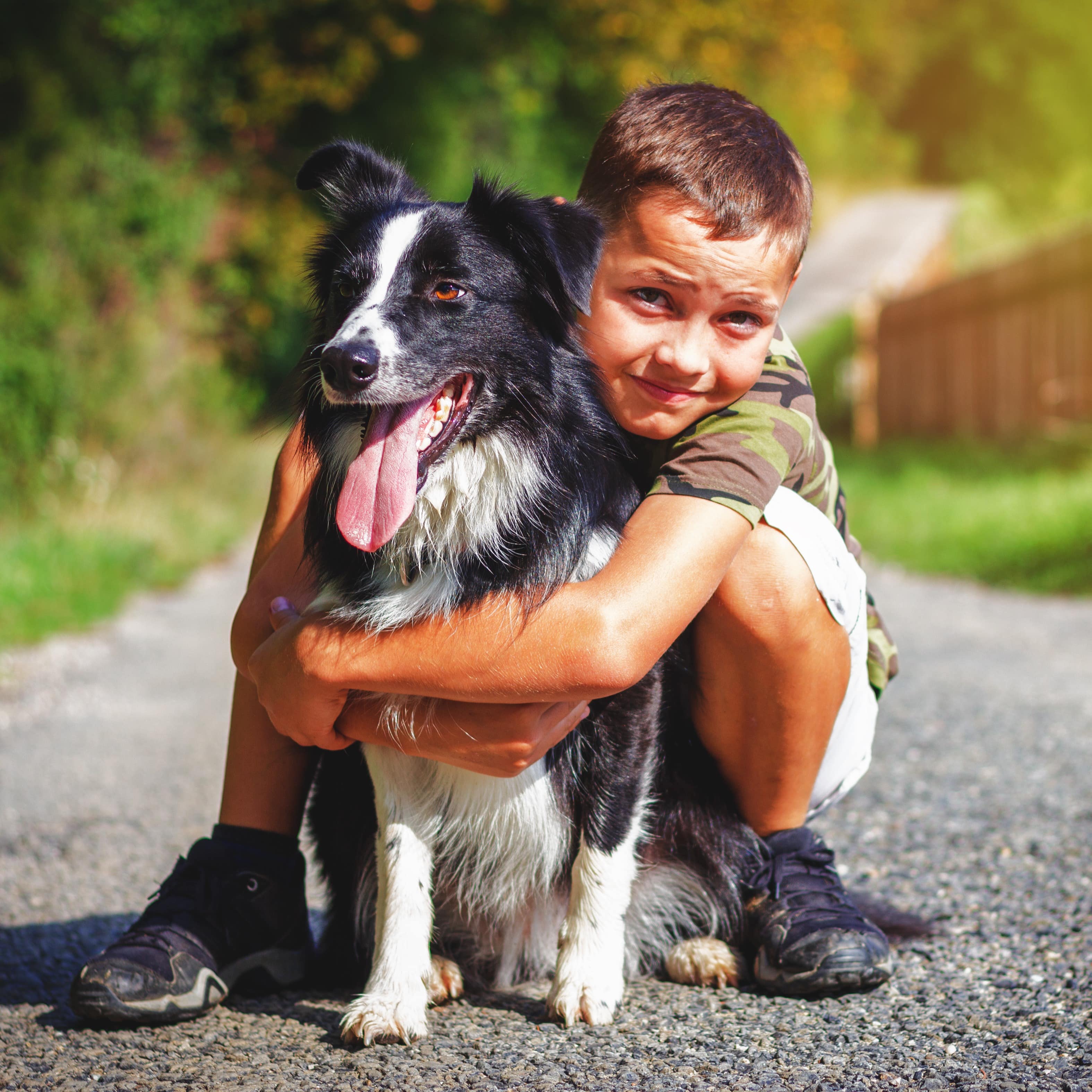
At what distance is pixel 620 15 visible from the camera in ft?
41.0

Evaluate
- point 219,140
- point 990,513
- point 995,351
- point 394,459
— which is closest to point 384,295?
point 394,459

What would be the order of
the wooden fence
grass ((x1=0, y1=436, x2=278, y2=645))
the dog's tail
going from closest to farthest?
the dog's tail
grass ((x1=0, y1=436, x2=278, y2=645))
the wooden fence

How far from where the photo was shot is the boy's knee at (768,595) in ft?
6.56

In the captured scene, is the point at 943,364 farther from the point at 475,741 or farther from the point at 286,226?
the point at 475,741

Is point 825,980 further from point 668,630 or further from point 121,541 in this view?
point 121,541

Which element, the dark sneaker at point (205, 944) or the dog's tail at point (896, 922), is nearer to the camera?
the dark sneaker at point (205, 944)

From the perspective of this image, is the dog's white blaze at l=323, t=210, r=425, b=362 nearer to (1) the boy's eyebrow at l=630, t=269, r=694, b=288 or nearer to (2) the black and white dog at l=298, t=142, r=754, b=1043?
(2) the black and white dog at l=298, t=142, r=754, b=1043

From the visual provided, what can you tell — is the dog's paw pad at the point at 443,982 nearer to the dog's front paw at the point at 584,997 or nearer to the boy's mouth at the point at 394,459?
the dog's front paw at the point at 584,997

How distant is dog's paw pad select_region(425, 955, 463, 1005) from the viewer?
6.85 ft

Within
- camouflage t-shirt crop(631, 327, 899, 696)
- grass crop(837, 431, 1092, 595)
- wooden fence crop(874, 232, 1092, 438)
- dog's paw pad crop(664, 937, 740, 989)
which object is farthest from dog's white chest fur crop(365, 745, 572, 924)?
wooden fence crop(874, 232, 1092, 438)

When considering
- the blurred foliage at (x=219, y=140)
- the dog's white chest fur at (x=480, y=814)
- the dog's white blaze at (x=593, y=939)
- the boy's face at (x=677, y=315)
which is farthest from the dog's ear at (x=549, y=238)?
the blurred foliage at (x=219, y=140)

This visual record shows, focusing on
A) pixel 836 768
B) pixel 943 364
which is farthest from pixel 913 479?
pixel 836 768

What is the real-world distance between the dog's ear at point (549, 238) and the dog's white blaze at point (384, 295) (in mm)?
123

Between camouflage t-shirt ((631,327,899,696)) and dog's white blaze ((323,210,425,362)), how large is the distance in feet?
1.71
